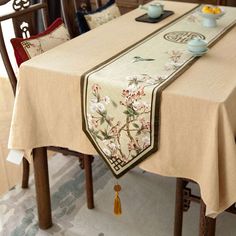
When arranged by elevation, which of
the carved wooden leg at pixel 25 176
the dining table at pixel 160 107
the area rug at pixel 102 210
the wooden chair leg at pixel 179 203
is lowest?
the area rug at pixel 102 210

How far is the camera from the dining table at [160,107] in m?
1.41

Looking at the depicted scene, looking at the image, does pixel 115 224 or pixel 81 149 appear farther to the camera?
pixel 115 224

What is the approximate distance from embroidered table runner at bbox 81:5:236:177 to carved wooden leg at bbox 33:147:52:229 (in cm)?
35

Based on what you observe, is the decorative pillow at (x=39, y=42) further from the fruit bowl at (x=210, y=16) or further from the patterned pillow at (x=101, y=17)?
the fruit bowl at (x=210, y=16)

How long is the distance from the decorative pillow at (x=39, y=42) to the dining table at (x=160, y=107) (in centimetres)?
8

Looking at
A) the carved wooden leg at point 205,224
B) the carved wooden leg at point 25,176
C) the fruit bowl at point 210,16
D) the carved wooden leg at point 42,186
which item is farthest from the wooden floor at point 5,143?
the fruit bowl at point 210,16

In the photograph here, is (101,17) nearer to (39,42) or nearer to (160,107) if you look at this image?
(39,42)

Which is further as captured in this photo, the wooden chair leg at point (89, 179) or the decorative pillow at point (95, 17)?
the decorative pillow at point (95, 17)

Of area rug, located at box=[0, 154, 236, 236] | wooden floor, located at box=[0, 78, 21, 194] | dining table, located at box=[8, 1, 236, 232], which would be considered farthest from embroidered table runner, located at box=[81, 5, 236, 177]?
wooden floor, located at box=[0, 78, 21, 194]

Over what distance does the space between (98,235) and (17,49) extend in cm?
94

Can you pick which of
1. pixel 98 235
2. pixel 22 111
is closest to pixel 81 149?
pixel 22 111

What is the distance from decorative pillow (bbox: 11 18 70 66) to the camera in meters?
1.89

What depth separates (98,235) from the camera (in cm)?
202

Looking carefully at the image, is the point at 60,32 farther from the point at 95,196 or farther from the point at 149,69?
the point at 95,196
